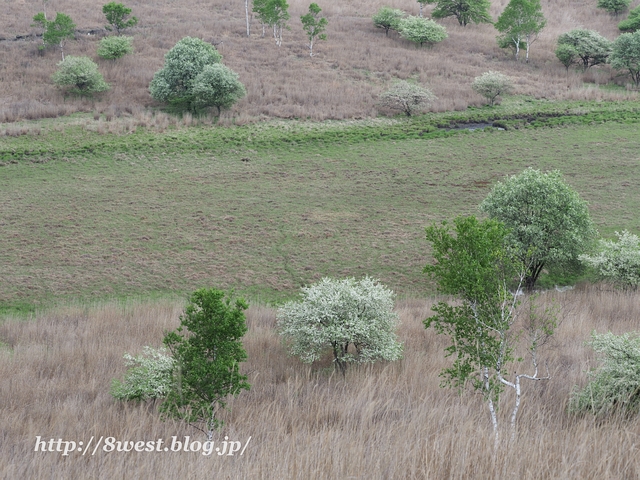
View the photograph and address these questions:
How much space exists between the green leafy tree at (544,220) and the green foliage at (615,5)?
61.9 m

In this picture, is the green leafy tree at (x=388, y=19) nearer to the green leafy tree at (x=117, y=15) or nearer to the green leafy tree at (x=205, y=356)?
the green leafy tree at (x=117, y=15)

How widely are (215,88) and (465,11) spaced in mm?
38136

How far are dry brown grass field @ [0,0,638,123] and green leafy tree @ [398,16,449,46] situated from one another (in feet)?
3.33

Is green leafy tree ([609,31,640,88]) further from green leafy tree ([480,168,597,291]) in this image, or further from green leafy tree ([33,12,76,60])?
green leafy tree ([33,12,76,60])

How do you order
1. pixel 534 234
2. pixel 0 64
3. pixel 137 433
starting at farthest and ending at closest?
1. pixel 0 64
2. pixel 534 234
3. pixel 137 433

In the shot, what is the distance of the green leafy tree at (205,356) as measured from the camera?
20.1 feet

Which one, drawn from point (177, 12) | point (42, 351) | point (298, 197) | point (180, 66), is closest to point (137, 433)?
point (42, 351)

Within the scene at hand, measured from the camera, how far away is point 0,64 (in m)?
41.2

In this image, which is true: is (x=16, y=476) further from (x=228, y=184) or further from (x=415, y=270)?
(x=228, y=184)

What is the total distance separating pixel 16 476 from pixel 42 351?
8.12m

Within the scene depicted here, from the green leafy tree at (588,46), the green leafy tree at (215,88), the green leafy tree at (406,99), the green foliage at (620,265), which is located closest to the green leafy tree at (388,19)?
the green leafy tree at (588,46)

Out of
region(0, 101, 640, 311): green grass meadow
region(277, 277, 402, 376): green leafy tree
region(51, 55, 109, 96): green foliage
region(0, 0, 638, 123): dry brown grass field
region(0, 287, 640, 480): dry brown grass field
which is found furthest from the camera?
region(0, 0, 638, 123): dry brown grass field

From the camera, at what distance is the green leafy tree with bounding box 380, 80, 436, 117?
3894 centimetres

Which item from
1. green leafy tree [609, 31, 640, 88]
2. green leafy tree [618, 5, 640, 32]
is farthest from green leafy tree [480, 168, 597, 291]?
green leafy tree [618, 5, 640, 32]
